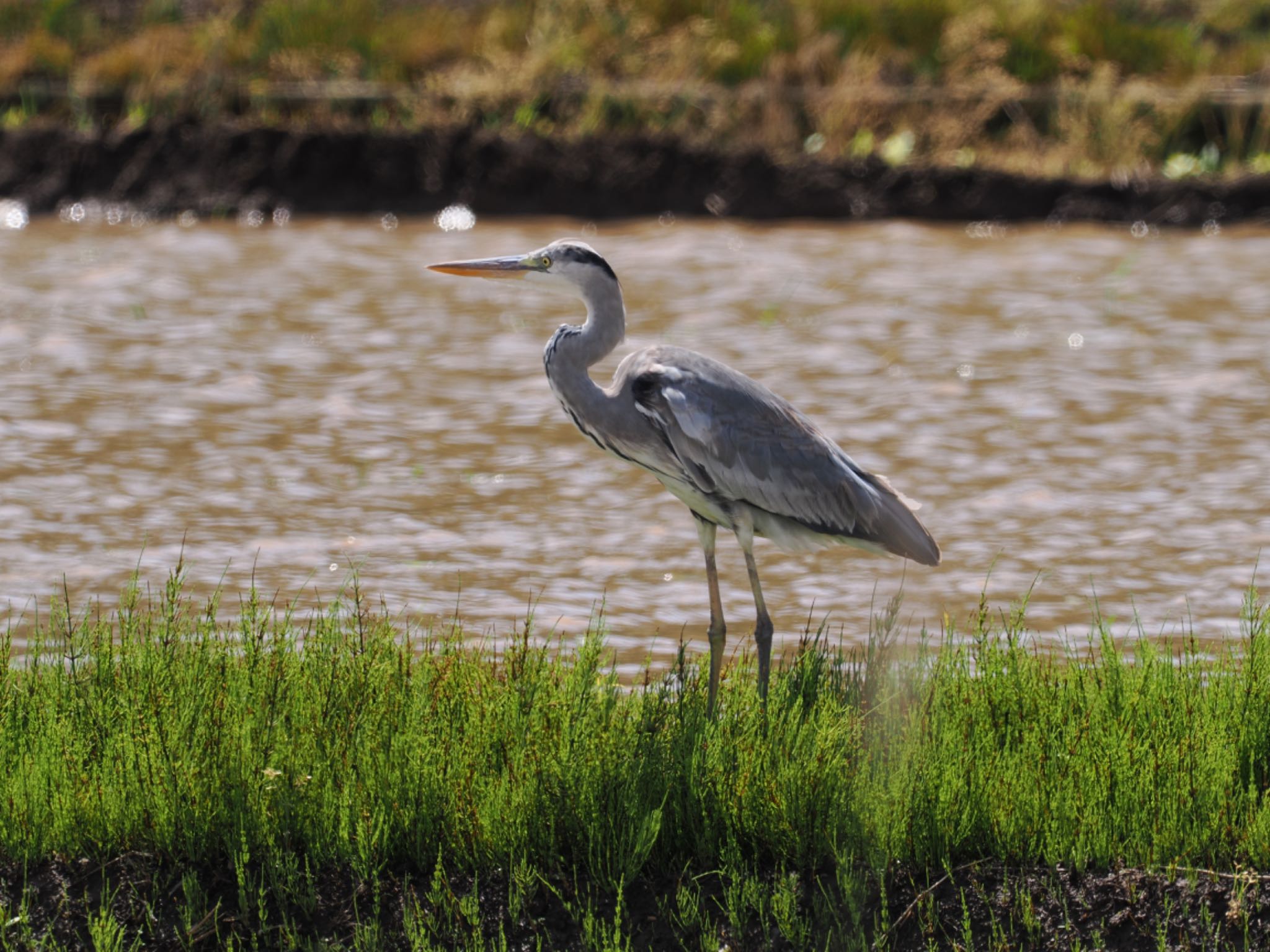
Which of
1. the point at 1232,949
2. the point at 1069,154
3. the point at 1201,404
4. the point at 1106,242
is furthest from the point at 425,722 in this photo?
the point at 1069,154

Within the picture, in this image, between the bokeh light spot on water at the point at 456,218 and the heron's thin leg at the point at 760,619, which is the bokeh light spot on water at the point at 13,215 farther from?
the heron's thin leg at the point at 760,619

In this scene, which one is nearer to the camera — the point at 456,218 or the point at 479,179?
the point at 456,218

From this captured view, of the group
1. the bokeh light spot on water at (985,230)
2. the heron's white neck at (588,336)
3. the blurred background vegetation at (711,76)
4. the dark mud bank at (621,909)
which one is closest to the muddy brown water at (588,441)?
the bokeh light spot on water at (985,230)

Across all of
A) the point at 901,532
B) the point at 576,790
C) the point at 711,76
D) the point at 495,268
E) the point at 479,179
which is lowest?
the point at 576,790

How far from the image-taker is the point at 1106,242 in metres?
14.6

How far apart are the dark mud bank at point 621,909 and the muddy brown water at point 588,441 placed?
5.10ft

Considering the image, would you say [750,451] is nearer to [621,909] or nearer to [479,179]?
[621,909]

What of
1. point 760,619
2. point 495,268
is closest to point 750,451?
point 760,619

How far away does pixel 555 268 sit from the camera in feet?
17.3

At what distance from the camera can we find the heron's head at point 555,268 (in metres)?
5.20

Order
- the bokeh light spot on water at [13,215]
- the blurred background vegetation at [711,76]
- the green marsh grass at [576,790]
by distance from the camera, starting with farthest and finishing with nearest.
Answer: the blurred background vegetation at [711,76], the bokeh light spot on water at [13,215], the green marsh grass at [576,790]

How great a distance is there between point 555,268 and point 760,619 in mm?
1246

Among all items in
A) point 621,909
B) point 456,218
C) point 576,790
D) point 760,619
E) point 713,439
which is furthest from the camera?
point 456,218

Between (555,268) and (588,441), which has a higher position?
(555,268)
